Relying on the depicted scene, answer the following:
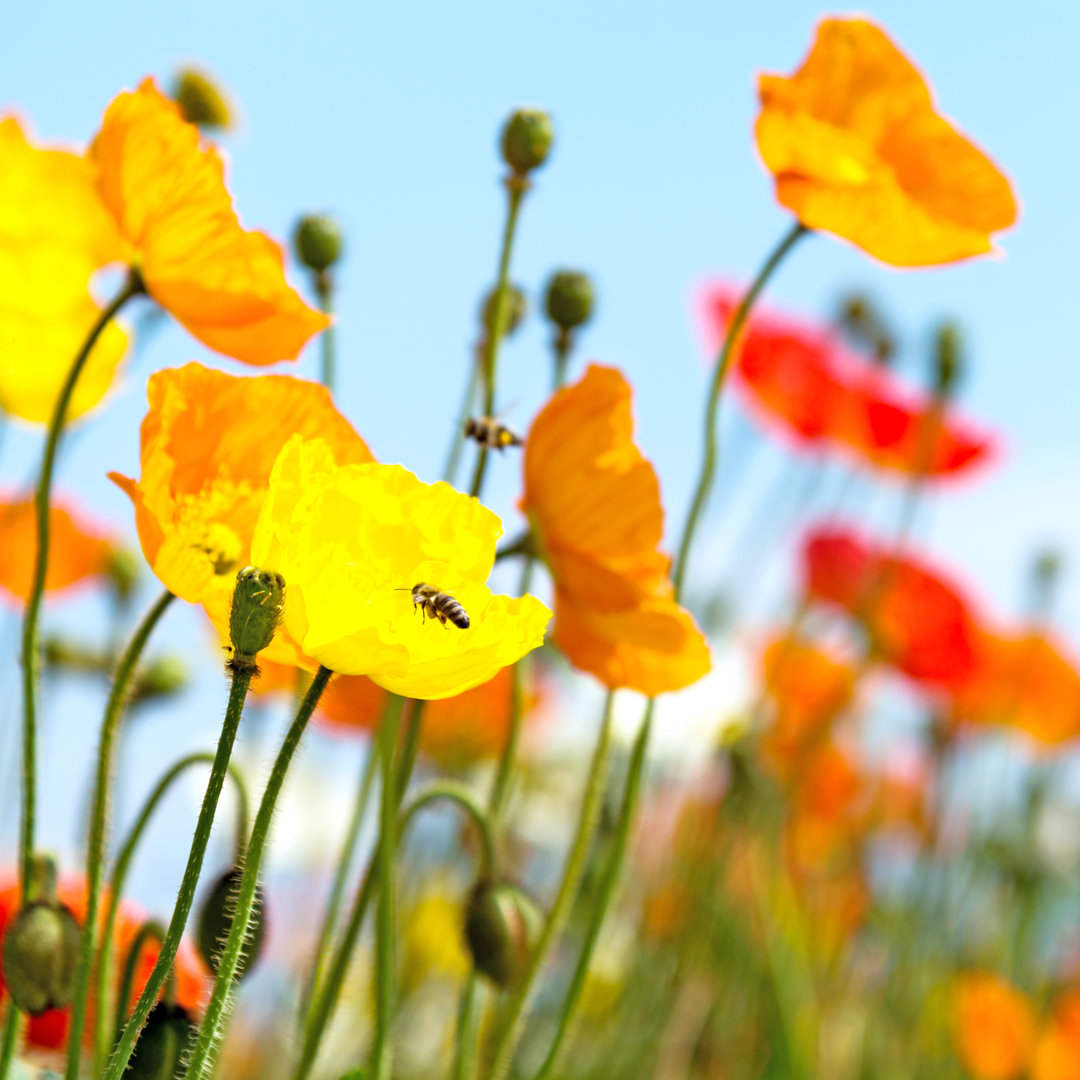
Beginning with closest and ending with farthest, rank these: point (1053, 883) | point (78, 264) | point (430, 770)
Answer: point (78, 264) → point (430, 770) → point (1053, 883)

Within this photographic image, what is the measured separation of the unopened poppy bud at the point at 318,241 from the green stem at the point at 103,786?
0.41 meters

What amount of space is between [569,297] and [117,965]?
61 centimetres

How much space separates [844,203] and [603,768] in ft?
1.41

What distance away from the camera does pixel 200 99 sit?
4.47 ft

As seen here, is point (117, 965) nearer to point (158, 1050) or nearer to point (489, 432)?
point (158, 1050)

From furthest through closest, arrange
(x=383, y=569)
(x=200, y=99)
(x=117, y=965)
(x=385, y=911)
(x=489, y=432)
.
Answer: (x=200, y=99)
(x=117, y=965)
(x=489, y=432)
(x=385, y=911)
(x=383, y=569)

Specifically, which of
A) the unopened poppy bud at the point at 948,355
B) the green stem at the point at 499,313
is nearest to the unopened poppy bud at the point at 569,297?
the green stem at the point at 499,313

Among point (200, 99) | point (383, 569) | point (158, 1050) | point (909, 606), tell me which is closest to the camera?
point (383, 569)

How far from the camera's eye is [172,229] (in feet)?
3.00

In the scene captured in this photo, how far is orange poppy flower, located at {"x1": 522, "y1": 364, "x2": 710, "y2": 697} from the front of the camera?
3.06 feet

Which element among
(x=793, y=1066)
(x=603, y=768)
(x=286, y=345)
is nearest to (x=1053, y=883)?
(x=793, y=1066)

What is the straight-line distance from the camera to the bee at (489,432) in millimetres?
981

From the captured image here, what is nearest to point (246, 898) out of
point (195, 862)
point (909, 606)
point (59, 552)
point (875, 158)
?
point (195, 862)

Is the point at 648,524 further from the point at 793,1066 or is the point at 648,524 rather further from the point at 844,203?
the point at 793,1066
